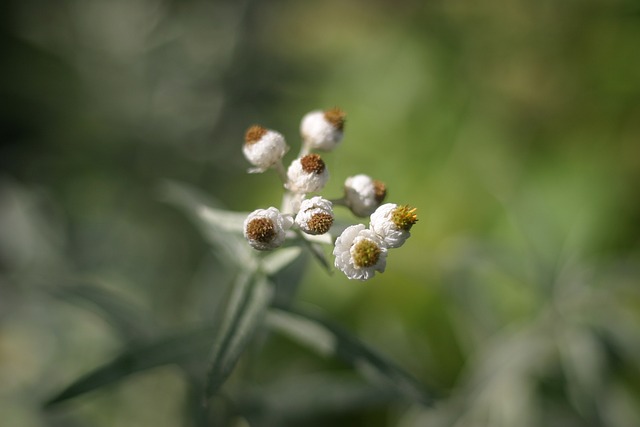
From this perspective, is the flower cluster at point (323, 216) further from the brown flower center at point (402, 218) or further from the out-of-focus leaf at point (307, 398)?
the out-of-focus leaf at point (307, 398)

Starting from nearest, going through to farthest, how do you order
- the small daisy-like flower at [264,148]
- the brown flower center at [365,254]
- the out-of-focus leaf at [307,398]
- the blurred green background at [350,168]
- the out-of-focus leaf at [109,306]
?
the brown flower center at [365,254] → the small daisy-like flower at [264,148] → the out-of-focus leaf at [109,306] → the out-of-focus leaf at [307,398] → the blurred green background at [350,168]

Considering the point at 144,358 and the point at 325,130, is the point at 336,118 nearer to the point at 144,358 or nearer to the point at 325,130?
the point at 325,130

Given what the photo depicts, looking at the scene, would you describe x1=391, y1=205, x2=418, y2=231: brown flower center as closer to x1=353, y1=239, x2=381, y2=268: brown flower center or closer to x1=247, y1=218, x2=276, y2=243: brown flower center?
x1=353, y1=239, x2=381, y2=268: brown flower center

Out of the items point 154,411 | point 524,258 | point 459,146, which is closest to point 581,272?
point 524,258

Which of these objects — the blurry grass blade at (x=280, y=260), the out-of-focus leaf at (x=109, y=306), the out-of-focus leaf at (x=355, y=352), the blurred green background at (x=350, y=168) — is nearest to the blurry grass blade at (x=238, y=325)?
the blurry grass blade at (x=280, y=260)

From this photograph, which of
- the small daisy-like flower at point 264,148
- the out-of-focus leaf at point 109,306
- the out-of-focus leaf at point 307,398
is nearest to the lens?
the small daisy-like flower at point 264,148
